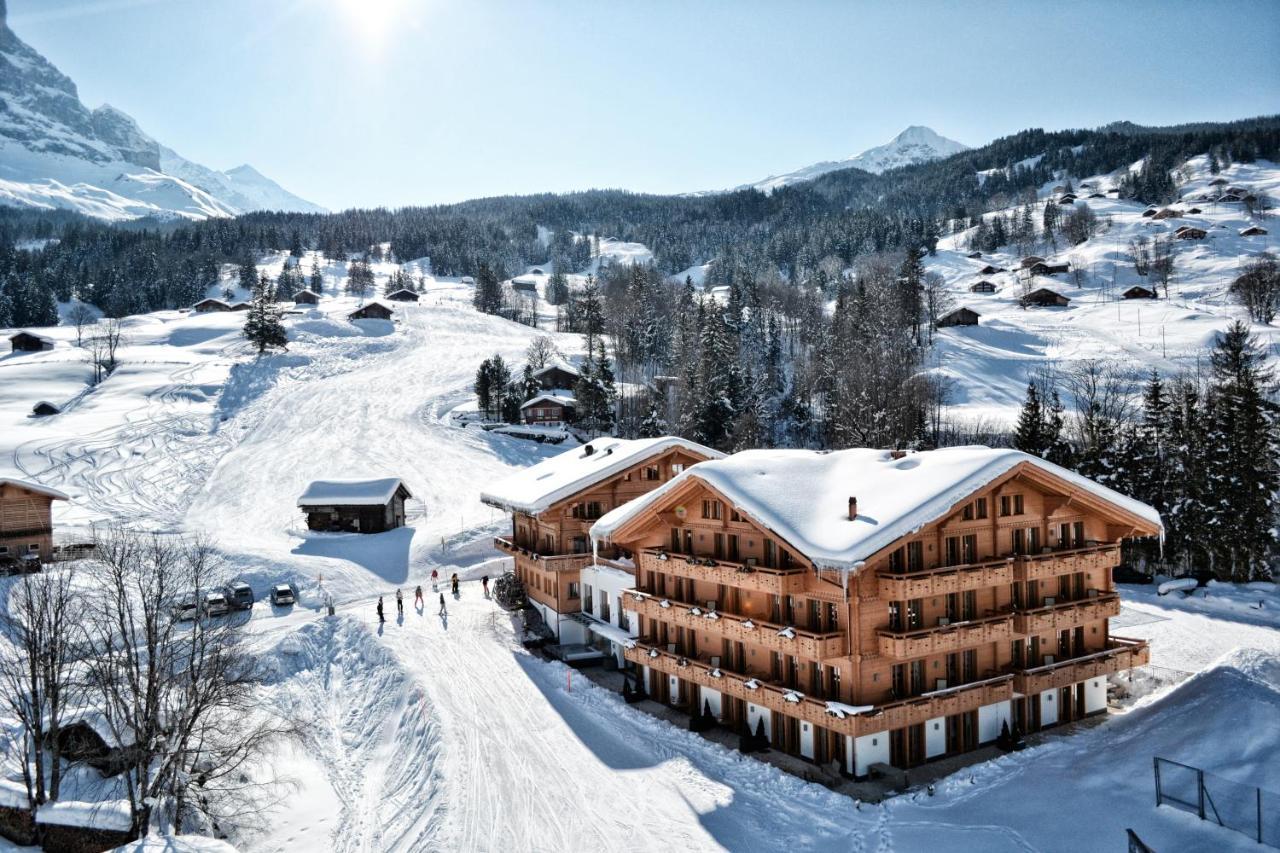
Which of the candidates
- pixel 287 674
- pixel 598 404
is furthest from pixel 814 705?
pixel 598 404

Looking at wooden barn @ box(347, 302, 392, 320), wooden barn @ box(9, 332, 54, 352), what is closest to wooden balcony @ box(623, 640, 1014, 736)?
wooden barn @ box(347, 302, 392, 320)

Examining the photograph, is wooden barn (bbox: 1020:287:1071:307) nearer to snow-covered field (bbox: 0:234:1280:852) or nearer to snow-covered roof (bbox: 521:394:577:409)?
snow-covered roof (bbox: 521:394:577:409)

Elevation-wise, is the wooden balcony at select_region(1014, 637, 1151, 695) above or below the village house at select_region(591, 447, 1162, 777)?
below

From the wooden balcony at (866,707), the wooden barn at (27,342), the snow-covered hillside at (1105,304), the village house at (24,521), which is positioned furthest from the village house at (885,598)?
the wooden barn at (27,342)

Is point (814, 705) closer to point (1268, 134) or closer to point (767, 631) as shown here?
point (767, 631)

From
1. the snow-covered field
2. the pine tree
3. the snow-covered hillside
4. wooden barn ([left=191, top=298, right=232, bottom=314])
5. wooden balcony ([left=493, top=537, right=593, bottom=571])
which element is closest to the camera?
the snow-covered field

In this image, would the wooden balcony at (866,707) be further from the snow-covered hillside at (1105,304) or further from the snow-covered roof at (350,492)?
the snow-covered hillside at (1105,304)

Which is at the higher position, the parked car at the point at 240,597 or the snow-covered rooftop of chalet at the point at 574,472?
the snow-covered rooftop of chalet at the point at 574,472

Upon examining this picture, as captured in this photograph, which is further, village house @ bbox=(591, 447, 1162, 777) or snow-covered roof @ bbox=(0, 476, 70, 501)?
snow-covered roof @ bbox=(0, 476, 70, 501)
